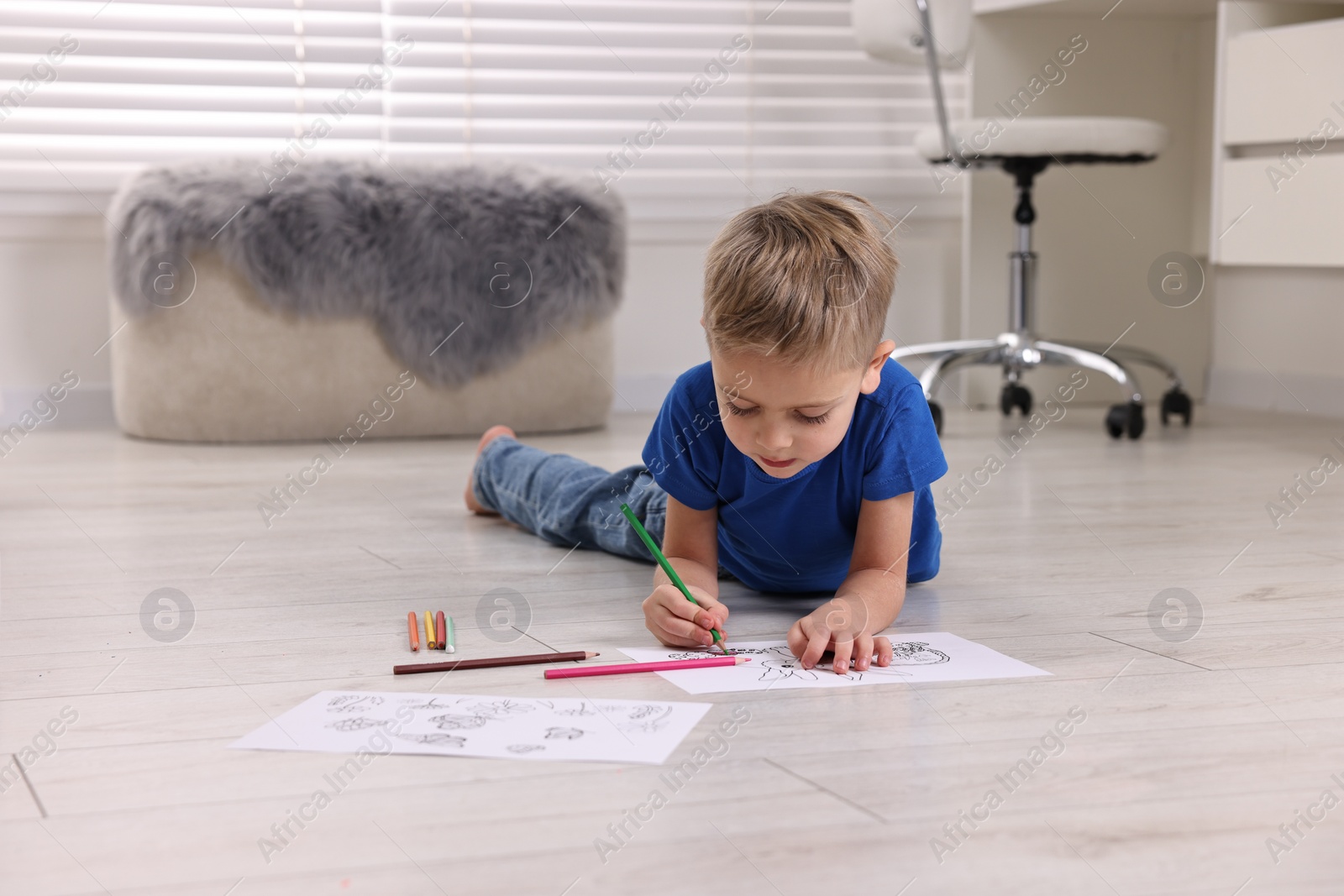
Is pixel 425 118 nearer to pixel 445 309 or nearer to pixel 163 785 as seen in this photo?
pixel 445 309

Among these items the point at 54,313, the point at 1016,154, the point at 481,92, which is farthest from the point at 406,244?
the point at 1016,154

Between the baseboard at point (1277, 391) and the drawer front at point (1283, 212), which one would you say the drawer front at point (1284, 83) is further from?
the baseboard at point (1277, 391)

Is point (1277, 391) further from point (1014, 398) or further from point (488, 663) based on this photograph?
point (488, 663)

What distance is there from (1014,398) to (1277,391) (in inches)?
24.6

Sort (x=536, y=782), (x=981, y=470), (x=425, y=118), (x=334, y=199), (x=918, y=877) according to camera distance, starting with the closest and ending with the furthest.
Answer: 1. (x=918, y=877)
2. (x=536, y=782)
3. (x=981, y=470)
4. (x=334, y=199)
5. (x=425, y=118)

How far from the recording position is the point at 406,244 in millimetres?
2521

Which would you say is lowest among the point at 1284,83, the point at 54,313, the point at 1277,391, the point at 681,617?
the point at 1277,391

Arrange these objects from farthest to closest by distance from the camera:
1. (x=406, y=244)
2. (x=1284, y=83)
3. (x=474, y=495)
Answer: (x=406, y=244), (x=1284, y=83), (x=474, y=495)

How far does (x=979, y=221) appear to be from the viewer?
9.84ft

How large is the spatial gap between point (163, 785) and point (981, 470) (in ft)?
5.13

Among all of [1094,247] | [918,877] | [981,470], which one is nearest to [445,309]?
[981,470]

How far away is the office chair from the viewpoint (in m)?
2.42

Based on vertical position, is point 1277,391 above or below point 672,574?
below

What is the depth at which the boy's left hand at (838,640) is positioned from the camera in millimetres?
1033
